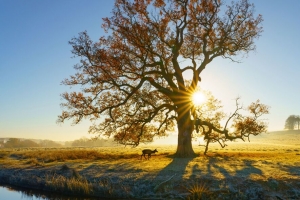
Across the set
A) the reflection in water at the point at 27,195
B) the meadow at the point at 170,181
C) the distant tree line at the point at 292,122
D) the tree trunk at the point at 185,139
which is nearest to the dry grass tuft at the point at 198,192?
the meadow at the point at 170,181

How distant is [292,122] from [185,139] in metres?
144

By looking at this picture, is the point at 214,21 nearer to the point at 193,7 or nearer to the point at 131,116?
the point at 193,7

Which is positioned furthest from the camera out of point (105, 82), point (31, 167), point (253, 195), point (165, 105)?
point (165, 105)

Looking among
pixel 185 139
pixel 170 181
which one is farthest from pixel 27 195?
pixel 185 139

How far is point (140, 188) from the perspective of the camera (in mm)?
18125

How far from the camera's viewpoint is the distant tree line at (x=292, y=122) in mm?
152125

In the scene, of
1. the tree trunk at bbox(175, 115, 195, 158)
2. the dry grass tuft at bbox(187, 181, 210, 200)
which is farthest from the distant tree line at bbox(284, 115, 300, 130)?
the dry grass tuft at bbox(187, 181, 210, 200)

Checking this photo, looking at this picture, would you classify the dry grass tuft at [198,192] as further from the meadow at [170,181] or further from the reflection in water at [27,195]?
the reflection in water at [27,195]

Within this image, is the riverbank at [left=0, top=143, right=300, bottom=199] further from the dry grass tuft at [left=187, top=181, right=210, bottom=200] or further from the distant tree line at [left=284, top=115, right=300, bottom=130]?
the distant tree line at [left=284, top=115, right=300, bottom=130]

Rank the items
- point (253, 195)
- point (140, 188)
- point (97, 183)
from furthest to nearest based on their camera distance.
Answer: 1. point (97, 183)
2. point (140, 188)
3. point (253, 195)

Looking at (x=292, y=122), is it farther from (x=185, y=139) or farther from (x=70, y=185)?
(x=70, y=185)

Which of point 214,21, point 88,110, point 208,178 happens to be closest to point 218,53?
point 214,21

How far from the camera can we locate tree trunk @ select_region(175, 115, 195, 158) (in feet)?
102

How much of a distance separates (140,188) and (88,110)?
14.5m
